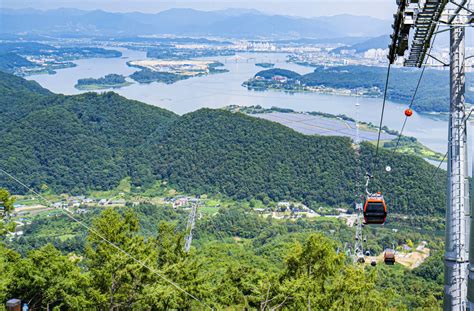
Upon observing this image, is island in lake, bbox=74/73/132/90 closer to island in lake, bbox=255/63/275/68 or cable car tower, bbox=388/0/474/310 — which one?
island in lake, bbox=255/63/275/68

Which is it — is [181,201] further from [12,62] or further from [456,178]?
[12,62]

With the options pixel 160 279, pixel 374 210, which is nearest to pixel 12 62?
pixel 160 279

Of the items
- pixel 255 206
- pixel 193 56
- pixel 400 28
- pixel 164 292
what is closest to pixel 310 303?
pixel 164 292

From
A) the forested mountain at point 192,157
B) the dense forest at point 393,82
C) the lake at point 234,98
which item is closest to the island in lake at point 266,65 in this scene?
the lake at point 234,98

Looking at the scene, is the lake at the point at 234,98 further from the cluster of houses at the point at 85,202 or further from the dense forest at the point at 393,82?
the cluster of houses at the point at 85,202

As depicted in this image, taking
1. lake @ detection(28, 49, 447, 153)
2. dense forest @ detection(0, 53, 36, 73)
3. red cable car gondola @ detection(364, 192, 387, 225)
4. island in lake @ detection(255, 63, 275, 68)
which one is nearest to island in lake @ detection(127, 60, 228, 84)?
lake @ detection(28, 49, 447, 153)

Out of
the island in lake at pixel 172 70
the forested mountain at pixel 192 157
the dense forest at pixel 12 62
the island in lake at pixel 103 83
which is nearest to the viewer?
the forested mountain at pixel 192 157
